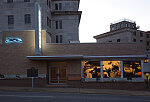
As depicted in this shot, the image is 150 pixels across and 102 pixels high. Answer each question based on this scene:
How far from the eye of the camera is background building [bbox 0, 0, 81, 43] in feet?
120

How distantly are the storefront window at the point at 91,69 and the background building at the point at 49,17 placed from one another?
51.8 feet

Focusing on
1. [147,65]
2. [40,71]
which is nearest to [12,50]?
[40,71]

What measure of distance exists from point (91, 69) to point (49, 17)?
65.2 feet

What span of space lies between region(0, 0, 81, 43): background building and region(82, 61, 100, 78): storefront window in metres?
15.8

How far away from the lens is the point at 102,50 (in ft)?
77.4

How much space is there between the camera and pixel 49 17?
129 ft

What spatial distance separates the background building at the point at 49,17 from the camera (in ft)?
120

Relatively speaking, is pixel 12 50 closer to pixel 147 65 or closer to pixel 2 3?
pixel 2 3

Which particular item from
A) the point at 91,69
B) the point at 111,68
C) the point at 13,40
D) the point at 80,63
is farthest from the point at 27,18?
the point at 111,68

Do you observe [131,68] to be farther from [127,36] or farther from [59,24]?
[127,36]

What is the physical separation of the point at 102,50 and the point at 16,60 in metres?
10.8

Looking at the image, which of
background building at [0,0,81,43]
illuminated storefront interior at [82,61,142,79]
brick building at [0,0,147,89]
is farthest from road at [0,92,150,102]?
background building at [0,0,81,43]

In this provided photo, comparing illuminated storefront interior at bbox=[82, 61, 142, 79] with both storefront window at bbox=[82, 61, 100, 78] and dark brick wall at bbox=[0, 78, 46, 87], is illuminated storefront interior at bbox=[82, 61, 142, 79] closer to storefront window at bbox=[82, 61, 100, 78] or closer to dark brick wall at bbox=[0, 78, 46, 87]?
storefront window at bbox=[82, 61, 100, 78]

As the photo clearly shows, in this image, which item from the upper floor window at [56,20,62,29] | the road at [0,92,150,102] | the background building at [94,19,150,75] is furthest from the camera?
the background building at [94,19,150,75]
